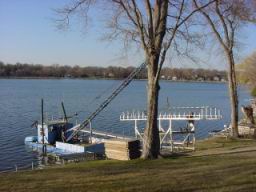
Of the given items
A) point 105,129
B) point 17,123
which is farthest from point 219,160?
point 17,123

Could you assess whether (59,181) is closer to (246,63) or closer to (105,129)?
(105,129)

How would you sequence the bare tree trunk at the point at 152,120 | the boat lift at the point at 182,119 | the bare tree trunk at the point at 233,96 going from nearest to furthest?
the bare tree trunk at the point at 152,120
the boat lift at the point at 182,119
the bare tree trunk at the point at 233,96

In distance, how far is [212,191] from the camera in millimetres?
11094

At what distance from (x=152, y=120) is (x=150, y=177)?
5373 millimetres

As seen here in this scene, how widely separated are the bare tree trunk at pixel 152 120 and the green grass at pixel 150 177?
46.0 inches

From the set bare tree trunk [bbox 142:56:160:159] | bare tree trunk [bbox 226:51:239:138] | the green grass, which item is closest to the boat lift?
bare tree trunk [bbox 226:51:239:138]

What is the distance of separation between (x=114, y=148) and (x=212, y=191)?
8.49 metres

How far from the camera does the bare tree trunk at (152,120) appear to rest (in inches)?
712

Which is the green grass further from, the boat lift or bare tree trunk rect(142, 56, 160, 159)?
the boat lift

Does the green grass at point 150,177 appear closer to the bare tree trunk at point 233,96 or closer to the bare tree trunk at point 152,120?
the bare tree trunk at point 152,120

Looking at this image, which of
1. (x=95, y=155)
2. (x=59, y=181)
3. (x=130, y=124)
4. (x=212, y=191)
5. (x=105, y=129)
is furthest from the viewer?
(x=130, y=124)

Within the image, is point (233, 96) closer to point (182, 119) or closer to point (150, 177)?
point (182, 119)

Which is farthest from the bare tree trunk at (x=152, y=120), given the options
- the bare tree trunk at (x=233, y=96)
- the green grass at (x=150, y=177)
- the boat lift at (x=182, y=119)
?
the bare tree trunk at (x=233, y=96)

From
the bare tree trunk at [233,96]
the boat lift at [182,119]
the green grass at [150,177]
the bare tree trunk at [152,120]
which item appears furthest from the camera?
the bare tree trunk at [233,96]
